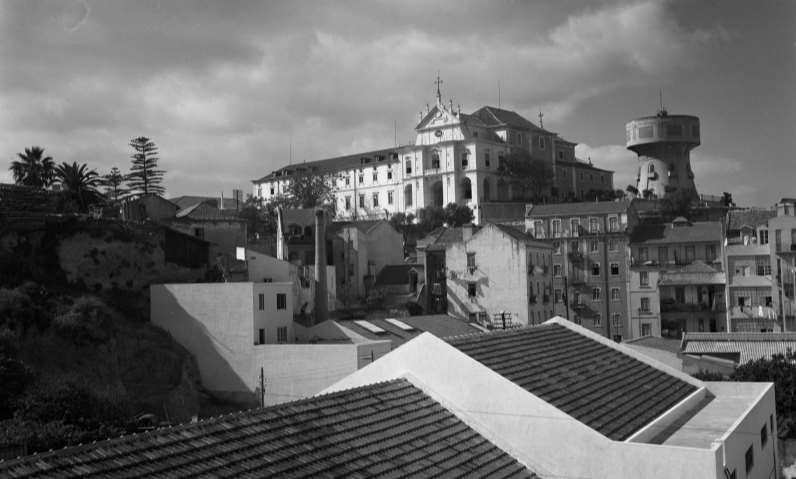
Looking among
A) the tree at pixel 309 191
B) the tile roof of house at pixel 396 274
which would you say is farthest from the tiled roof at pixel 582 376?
the tree at pixel 309 191

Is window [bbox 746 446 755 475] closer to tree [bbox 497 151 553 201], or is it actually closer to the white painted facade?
the white painted facade

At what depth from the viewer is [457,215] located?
350ft

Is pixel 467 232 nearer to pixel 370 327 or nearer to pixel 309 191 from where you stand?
pixel 370 327

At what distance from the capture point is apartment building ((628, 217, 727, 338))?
7006 centimetres

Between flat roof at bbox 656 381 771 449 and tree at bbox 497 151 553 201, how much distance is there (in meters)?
92.2

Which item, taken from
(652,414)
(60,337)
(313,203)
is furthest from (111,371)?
(313,203)

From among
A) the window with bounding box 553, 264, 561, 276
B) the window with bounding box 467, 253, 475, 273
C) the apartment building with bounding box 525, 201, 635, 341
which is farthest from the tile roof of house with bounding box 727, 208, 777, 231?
the window with bounding box 467, 253, 475, 273

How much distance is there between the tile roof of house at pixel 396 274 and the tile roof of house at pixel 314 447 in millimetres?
62167

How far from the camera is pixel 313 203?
116m

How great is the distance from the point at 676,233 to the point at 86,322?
4947 centimetres

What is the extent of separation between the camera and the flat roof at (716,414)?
62.5 feet

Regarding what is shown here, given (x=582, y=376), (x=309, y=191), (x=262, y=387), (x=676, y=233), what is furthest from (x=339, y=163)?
(x=582, y=376)

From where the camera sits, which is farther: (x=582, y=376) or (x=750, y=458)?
(x=582, y=376)

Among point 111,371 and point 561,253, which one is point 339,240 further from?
point 111,371
